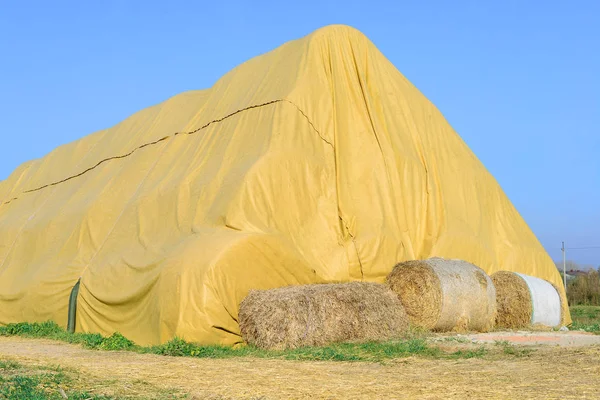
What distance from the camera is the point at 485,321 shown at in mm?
13320

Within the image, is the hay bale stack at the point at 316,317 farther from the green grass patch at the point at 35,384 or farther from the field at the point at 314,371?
the green grass patch at the point at 35,384

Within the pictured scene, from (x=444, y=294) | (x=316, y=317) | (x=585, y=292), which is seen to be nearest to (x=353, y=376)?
(x=316, y=317)

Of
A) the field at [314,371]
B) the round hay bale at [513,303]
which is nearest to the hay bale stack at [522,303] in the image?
the round hay bale at [513,303]

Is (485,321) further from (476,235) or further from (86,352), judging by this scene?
(86,352)

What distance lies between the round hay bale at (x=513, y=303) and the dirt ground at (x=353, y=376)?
396 centimetres

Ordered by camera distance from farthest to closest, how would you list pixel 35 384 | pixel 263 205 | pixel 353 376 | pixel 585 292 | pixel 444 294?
pixel 585 292 < pixel 263 205 < pixel 444 294 < pixel 353 376 < pixel 35 384

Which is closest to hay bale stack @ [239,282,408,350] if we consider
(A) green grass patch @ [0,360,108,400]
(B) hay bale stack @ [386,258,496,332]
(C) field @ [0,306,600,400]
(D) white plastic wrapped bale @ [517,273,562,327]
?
(C) field @ [0,306,600,400]

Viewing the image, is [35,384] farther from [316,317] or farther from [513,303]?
[513,303]

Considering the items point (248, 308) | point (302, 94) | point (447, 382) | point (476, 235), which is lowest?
point (447, 382)

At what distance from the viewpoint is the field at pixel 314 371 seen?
7078 millimetres

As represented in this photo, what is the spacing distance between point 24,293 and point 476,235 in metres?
9.88

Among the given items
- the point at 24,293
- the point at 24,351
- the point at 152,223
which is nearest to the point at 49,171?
the point at 24,293

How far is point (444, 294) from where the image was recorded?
41.5ft

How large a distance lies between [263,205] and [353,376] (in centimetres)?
595
